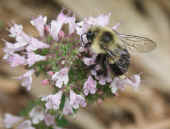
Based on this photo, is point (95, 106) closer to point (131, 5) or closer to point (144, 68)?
point (144, 68)

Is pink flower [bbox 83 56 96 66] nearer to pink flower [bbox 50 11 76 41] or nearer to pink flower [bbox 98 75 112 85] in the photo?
pink flower [bbox 98 75 112 85]

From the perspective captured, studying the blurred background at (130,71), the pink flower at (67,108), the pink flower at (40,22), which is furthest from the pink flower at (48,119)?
the blurred background at (130,71)

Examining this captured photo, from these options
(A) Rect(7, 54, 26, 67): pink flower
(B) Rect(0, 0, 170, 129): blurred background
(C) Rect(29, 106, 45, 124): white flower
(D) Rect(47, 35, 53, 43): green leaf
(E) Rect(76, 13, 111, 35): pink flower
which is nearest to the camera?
(E) Rect(76, 13, 111, 35): pink flower

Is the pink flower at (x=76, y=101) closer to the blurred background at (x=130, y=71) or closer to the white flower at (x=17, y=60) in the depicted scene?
the white flower at (x=17, y=60)

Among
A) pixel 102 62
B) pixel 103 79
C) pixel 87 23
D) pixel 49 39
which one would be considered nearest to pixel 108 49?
pixel 102 62

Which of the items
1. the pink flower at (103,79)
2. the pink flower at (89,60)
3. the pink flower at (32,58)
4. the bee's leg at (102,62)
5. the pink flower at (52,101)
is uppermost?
the pink flower at (32,58)

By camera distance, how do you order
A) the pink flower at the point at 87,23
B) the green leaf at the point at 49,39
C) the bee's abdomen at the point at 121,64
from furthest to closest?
the green leaf at the point at 49,39 < the pink flower at the point at 87,23 < the bee's abdomen at the point at 121,64

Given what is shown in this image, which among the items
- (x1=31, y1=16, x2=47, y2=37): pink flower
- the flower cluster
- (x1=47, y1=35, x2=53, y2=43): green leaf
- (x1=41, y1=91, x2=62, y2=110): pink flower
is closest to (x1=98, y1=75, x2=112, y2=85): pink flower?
the flower cluster

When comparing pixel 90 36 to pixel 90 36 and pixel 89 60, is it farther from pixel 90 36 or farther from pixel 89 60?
pixel 89 60
